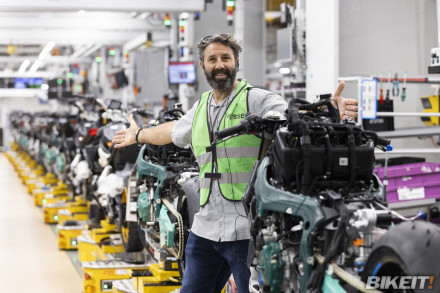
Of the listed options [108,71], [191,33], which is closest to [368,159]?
[191,33]

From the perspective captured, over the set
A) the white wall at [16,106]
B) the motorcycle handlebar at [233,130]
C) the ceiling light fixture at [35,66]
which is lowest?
the motorcycle handlebar at [233,130]

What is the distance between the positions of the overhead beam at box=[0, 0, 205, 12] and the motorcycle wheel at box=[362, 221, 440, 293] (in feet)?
32.9

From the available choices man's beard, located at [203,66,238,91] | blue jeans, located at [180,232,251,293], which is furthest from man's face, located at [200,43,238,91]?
Result: blue jeans, located at [180,232,251,293]

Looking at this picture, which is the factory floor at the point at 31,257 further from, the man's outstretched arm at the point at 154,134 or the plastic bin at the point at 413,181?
the plastic bin at the point at 413,181

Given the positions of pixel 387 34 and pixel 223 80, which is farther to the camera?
pixel 387 34

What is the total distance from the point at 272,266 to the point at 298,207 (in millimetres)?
269

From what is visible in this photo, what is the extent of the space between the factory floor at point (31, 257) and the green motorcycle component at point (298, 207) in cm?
372

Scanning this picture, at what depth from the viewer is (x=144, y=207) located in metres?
5.33

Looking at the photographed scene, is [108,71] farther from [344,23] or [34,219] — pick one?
[344,23]

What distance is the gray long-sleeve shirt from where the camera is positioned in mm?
3236

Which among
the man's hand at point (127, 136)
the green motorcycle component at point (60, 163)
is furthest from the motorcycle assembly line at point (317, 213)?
the green motorcycle component at point (60, 163)

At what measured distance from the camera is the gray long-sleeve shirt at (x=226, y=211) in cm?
324
